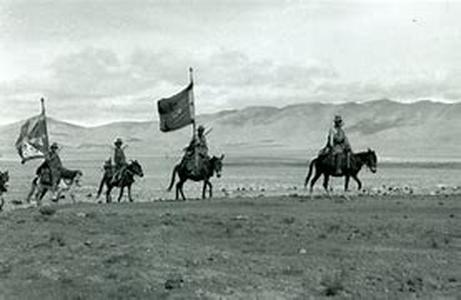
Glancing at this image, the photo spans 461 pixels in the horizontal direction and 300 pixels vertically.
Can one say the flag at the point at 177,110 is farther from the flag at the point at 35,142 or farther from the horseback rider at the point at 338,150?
the horseback rider at the point at 338,150

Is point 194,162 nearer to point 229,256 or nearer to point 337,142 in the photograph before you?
point 337,142

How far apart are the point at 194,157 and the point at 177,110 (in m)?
2.51

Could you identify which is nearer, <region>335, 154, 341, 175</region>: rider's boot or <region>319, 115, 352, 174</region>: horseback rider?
<region>319, 115, 352, 174</region>: horseback rider

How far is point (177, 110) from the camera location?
31.8m

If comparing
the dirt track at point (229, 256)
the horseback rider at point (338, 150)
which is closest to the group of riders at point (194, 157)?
the horseback rider at point (338, 150)

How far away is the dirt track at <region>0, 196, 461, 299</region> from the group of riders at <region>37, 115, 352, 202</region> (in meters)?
6.55

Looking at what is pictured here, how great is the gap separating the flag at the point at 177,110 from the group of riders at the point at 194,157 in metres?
1.33

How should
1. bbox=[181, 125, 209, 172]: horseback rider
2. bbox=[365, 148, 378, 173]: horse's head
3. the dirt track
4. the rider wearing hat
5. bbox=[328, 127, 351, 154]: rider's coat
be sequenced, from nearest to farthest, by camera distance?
the dirt track, bbox=[181, 125, 209, 172]: horseback rider, bbox=[328, 127, 351, 154]: rider's coat, the rider wearing hat, bbox=[365, 148, 378, 173]: horse's head

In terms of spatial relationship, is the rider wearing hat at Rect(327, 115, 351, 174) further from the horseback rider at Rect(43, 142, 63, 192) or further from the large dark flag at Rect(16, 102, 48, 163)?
the large dark flag at Rect(16, 102, 48, 163)

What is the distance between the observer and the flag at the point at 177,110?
3173 centimetres

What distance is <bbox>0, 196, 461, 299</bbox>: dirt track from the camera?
41.8ft

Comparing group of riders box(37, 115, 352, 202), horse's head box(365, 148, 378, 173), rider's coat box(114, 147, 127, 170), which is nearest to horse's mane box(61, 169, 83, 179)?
group of riders box(37, 115, 352, 202)

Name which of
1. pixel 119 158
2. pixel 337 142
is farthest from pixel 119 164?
pixel 337 142

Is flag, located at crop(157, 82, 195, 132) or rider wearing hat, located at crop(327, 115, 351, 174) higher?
flag, located at crop(157, 82, 195, 132)
